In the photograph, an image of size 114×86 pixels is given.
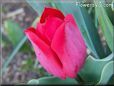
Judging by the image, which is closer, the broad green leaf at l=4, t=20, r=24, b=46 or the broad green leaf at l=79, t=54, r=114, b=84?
the broad green leaf at l=79, t=54, r=114, b=84

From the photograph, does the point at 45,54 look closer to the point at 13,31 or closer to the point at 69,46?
the point at 69,46

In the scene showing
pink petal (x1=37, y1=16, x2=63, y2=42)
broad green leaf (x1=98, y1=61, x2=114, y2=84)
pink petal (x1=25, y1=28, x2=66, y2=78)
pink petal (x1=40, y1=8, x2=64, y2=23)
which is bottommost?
broad green leaf (x1=98, y1=61, x2=114, y2=84)

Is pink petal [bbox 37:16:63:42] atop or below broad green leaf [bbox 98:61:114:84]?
atop

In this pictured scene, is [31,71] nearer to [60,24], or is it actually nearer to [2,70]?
[2,70]

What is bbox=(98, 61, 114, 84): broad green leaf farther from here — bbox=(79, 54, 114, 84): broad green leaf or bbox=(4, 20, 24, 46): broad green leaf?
bbox=(4, 20, 24, 46): broad green leaf

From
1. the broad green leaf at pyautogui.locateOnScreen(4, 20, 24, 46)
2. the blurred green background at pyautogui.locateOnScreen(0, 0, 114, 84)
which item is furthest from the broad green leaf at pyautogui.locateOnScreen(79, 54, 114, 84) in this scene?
the broad green leaf at pyautogui.locateOnScreen(4, 20, 24, 46)

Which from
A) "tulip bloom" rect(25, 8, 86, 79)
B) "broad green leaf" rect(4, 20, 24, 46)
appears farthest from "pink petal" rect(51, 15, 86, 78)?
"broad green leaf" rect(4, 20, 24, 46)

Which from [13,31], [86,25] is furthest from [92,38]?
[13,31]
